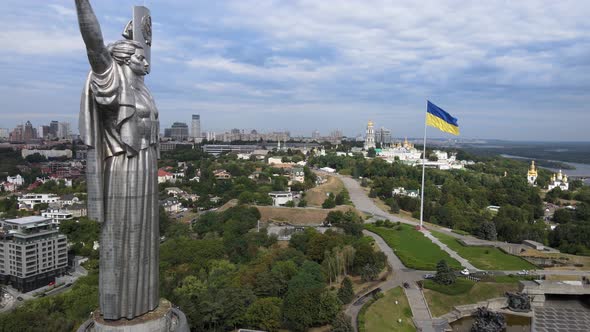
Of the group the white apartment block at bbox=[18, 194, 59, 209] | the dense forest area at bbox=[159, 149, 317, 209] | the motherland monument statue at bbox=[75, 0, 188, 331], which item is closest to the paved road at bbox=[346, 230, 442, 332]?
the motherland monument statue at bbox=[75, 0, 188, 331]

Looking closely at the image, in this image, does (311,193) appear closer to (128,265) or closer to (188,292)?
(188,292)

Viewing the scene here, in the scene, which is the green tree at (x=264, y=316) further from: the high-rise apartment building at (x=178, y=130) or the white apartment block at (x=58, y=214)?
the high-rise apartment building at (x=178, y=130)

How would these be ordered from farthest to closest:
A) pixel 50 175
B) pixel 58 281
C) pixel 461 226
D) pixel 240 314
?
pixel 50 175 → pixel 461 226 → pixel 58 281 → pixel 240 314

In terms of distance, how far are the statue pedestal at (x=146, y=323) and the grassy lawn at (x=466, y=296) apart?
44.5ft

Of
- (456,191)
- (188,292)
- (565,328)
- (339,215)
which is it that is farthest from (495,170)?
(188,292)

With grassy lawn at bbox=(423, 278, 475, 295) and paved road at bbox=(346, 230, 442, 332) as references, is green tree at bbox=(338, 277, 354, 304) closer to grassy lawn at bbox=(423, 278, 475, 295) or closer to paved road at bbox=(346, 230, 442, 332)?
paved road at bbox=(346, 230, 442, 332)

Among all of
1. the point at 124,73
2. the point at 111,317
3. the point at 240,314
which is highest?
the point at 124,73

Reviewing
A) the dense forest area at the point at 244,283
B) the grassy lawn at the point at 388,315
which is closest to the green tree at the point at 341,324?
the dense forest area at the point at 244,283

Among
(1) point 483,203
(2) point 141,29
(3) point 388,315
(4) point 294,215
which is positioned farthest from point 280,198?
(2) point 141,29

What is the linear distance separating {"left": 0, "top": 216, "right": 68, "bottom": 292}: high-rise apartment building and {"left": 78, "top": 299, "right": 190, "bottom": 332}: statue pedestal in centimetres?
1958

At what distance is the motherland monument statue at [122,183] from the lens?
7.77 meters

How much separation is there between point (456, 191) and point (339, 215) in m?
18.7

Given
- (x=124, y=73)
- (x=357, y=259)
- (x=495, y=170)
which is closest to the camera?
(x=124, y=73)

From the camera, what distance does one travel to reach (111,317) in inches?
314
